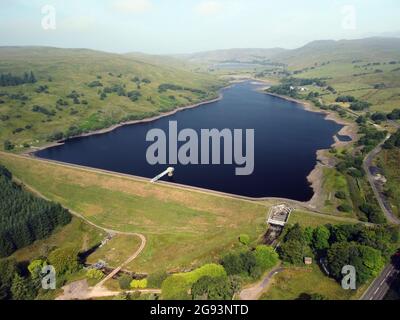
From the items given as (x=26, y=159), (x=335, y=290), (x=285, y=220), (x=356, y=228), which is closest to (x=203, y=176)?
(x=285, y=220)

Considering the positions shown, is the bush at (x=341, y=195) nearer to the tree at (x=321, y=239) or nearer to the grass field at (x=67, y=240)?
the tree at (x=321, y=239)

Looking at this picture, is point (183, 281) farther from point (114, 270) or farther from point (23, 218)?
point (23, 218)

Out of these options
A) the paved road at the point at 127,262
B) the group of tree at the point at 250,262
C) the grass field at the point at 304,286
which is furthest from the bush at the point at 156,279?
the grass field at the point at 304,286

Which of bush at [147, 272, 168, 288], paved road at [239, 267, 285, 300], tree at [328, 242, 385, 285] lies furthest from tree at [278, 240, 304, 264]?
bush at [147, 272, 168, 288]

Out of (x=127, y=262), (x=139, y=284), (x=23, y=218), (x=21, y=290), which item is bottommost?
(x=127, y=262)

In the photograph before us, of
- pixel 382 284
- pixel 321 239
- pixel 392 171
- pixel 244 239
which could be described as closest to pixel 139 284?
pixel 244 239
